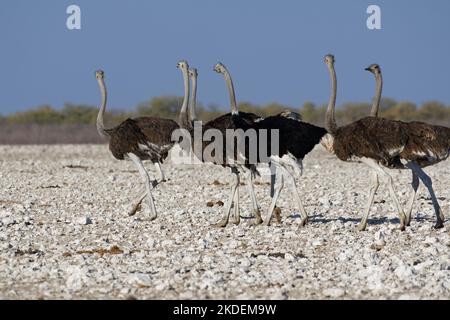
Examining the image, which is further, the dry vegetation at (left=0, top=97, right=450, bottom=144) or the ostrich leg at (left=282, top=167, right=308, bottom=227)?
the dry vegetation at (left=0, top=97, right=450, bottom=144)

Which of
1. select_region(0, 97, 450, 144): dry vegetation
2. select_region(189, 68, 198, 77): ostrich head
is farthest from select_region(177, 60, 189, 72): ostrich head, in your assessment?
select_region(0, 97, 450, 144): dry vegetation

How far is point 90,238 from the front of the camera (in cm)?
1135

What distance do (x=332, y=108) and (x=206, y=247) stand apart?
262 centimetres

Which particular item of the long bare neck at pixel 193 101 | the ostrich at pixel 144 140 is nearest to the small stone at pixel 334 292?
the ostrich at pixel 144 140

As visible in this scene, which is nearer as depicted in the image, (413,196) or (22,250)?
(22,250)

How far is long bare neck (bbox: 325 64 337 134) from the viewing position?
476 inches

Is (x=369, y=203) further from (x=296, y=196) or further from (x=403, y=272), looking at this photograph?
(x=403, y=272)

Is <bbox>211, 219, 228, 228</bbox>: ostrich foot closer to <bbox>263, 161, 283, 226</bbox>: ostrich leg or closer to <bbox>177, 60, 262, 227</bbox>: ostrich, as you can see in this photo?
<bbox>177, 60, 262, 227</bbox>: ostrich

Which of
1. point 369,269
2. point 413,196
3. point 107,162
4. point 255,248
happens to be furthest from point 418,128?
point 107,162

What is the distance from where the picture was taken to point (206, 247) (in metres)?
10.6

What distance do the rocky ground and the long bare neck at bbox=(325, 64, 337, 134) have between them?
3.62 ft

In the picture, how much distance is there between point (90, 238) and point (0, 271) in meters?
2.23

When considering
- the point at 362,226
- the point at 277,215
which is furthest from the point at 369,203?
the point at 277,215
